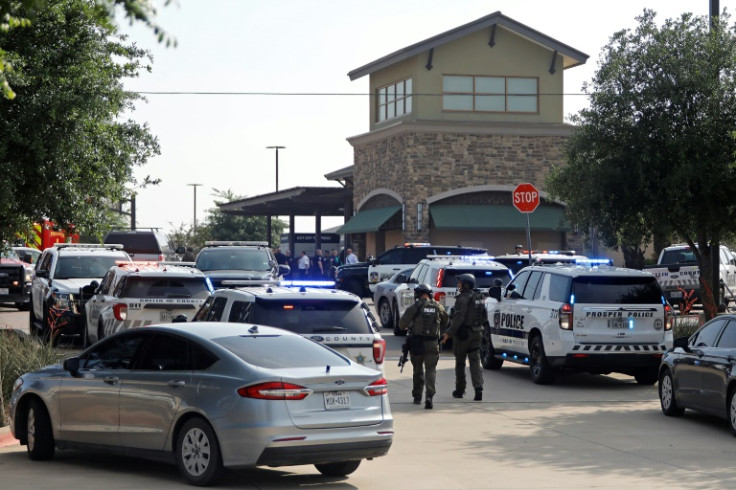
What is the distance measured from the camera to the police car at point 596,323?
60.2 feet

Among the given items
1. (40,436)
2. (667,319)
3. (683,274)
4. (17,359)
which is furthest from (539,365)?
(683,274)

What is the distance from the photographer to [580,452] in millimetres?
12844

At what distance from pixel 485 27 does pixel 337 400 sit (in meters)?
37.7

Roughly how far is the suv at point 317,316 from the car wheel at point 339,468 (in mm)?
2154

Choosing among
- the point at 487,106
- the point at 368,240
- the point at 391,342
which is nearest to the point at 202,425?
the point at 391,342

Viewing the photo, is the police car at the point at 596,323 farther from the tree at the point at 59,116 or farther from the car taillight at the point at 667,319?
the tree at the point at 59,116

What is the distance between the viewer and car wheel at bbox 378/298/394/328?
29.4 meters

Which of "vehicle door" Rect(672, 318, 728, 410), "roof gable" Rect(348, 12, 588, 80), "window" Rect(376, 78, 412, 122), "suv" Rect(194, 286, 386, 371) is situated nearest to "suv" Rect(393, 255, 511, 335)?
"vehicle door" Rect(672, 318, 728, 410)

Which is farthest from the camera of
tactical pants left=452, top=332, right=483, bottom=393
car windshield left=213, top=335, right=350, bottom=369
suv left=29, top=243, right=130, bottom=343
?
suv left=29, top=243, right=130, bottom=343

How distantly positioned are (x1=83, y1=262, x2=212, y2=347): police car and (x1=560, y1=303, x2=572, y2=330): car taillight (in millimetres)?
5899

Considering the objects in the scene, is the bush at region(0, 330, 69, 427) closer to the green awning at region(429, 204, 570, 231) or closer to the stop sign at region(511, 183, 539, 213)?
the stop sign at region(511, 183, 539, 213)

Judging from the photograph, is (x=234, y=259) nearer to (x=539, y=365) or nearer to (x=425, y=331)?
(x=539, y=365)

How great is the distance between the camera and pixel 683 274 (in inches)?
1218

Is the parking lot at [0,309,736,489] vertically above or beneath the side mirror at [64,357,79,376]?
beneath
